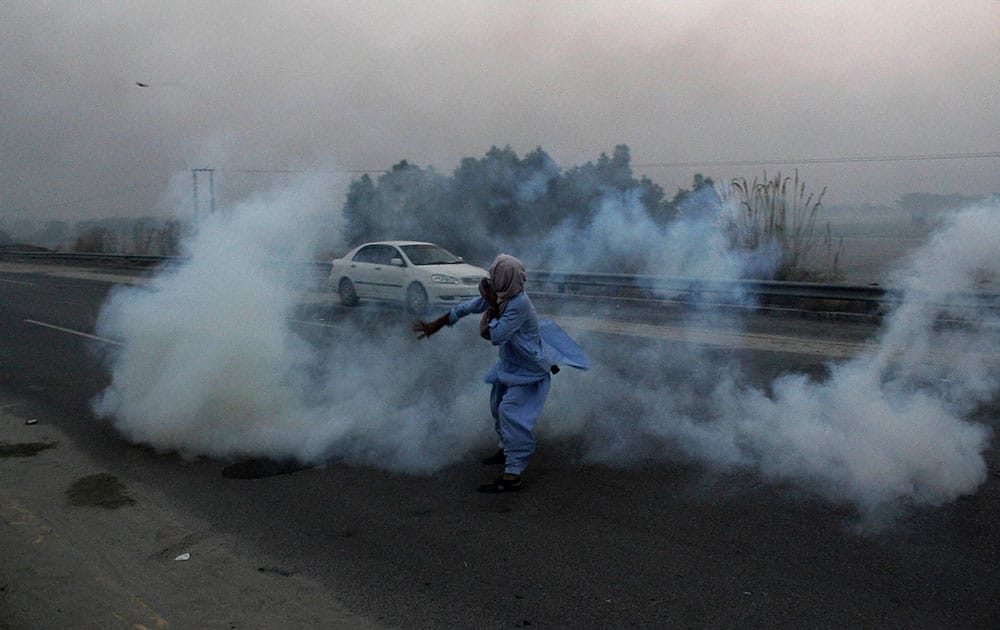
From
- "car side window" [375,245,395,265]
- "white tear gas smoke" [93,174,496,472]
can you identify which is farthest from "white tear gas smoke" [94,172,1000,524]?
"car side window" [375,245,395,265]

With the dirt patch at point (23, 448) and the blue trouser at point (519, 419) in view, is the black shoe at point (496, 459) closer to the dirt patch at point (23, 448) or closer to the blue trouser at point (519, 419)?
the blue trouser at point (519, 419)

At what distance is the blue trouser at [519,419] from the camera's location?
5.04m

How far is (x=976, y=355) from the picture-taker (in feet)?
30.3

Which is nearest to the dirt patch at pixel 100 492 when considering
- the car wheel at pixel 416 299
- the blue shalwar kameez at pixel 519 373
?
the blue shalwar kameez at pixel 519 373

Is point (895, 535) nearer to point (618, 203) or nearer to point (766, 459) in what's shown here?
point (766, 459)

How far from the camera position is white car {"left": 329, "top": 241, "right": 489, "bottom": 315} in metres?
14.3

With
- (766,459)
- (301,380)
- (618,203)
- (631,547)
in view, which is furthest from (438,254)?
(631,547)

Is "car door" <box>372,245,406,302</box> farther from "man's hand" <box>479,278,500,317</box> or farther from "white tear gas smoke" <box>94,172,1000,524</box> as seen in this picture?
"man's hand" <box>479,278,500,317</box>

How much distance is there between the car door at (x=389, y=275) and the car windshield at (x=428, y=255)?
0.20m

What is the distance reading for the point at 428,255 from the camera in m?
14.9

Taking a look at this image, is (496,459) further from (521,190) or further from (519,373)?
(521,190)

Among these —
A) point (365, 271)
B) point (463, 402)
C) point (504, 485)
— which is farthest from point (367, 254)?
point (504, 485)

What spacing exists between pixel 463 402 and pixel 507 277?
6.97 feet

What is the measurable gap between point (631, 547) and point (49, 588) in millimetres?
2969
